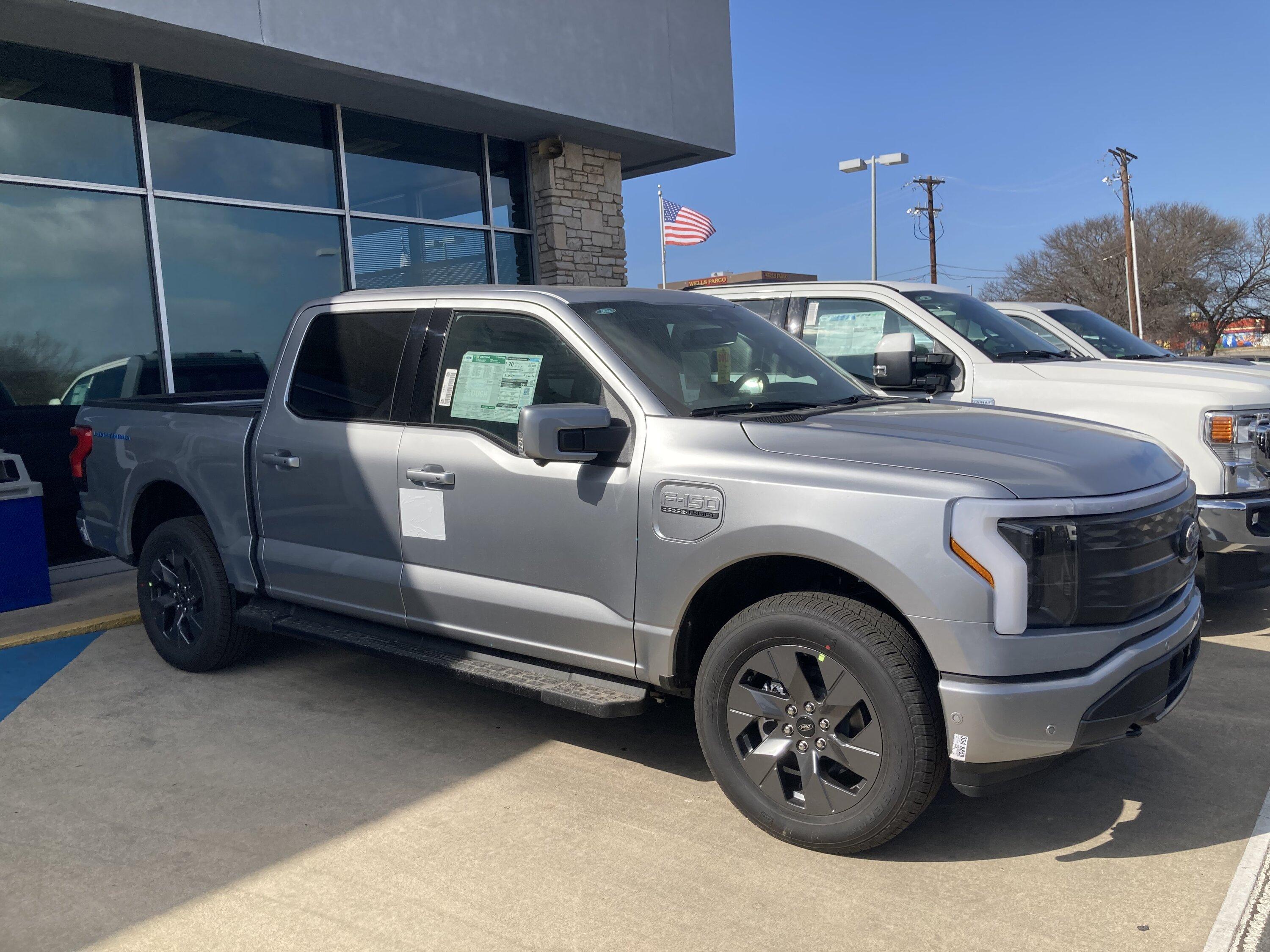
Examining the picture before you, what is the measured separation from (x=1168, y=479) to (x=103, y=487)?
5.47 metres

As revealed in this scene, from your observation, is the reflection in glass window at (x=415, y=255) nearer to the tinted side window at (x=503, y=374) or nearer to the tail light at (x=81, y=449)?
the tail light at (x=81, y=449)

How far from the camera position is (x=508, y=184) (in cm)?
1205

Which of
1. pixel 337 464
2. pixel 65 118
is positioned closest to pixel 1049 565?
pixel 337 464

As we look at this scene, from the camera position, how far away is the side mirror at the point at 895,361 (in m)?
5.64

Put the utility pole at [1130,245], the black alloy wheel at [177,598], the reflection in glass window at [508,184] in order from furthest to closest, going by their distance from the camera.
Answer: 1. the utility pole at [1130,245]
2. the reflection in glass window at [508,184]
3. the black alloy wheel at [177,598]

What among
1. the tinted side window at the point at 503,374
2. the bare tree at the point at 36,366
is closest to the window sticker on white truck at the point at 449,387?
the tinted side window at the point at 503,374

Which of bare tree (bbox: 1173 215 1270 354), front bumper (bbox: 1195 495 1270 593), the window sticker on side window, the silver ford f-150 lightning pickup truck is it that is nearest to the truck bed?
the silver ford f-150 lightning pickup truck

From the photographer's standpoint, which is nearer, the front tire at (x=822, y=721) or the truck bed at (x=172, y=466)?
the front tire at (x=822, y=721)

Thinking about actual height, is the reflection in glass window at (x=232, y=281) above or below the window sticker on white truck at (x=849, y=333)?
above

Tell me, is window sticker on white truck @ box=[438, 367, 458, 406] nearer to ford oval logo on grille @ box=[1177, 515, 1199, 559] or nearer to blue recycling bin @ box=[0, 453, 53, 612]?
ford oval logo on grille @ box=[1177, 515, 1199, 559]

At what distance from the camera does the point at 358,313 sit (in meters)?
4.89


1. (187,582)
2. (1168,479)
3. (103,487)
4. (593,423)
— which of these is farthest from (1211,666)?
(103,487)

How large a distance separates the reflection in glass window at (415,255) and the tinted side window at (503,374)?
628cm

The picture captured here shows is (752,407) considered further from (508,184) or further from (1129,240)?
(1129,240)
